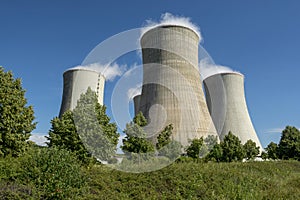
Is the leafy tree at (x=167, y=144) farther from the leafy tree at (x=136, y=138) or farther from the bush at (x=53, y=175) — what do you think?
the bush at (x=53, y=175)

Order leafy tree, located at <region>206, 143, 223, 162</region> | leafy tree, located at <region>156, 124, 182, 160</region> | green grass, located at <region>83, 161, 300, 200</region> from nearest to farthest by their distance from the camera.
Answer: green grass, located at <region>83, 161, 300, 200</region> < leafy tree, located at <region>156, 124, 182, 160</region> < leafy tree, located at <region>206, 143, 223, 162</region>

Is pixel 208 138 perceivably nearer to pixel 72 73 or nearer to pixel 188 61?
pixel 188 61

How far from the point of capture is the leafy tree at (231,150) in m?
16.5

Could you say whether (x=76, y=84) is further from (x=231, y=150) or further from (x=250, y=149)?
(x=250, y=149)

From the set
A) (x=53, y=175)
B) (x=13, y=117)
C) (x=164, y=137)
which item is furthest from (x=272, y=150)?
(x=53, y=175)

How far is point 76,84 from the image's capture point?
55.9 feet

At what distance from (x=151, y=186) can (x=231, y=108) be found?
46.6ft

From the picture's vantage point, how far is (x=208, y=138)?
15.6 meters

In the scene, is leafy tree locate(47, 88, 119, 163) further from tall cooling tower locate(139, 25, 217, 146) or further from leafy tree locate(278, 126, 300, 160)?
leafy tree locate(278, 126, 300, 160)

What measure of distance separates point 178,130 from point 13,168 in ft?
33.3

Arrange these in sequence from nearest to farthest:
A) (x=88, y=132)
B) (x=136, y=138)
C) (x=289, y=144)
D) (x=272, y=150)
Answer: (x=88, y=132), (x=136, y=138), (x=289, y=144), (x=272, y=150)

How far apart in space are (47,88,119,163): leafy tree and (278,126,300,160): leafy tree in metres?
13.1

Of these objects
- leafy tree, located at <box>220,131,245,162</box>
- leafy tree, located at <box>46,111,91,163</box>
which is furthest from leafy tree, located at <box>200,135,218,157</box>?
leafy tree, located at <box>46,111,91,163</box>

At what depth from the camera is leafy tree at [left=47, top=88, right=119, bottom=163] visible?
33.9 feet
